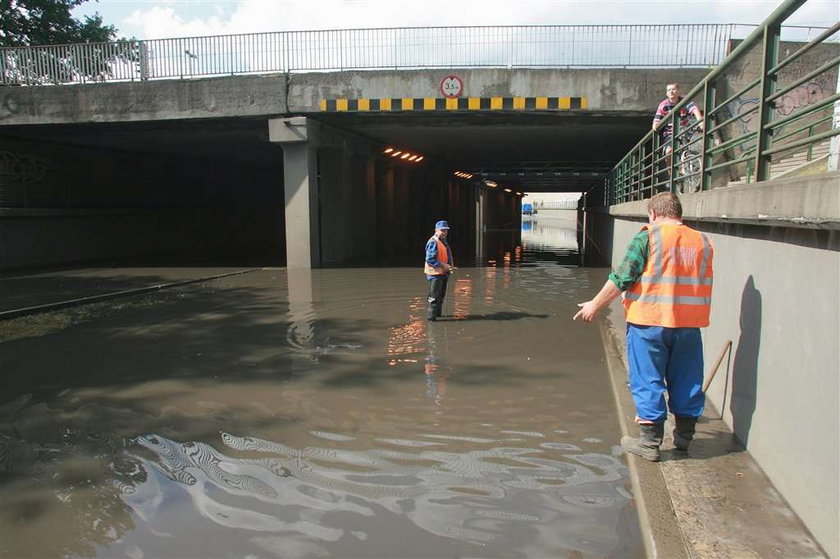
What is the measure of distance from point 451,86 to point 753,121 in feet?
23.0

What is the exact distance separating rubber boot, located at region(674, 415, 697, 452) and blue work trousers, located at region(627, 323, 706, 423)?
0.05 m

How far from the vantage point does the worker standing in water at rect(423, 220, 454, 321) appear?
8.56m

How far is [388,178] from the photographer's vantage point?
24.3 metres

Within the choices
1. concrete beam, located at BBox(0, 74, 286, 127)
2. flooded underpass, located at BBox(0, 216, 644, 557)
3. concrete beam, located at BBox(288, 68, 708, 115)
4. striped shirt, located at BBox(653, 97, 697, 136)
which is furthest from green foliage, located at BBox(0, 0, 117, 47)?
striped shirt, located at BBox(653, 97, 697, 136)

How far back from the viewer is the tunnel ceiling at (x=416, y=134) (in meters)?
15.4

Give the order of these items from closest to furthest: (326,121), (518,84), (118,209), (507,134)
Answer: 1. (518,84)
2. (326,121)
3. (507,134)
4. (118,209)

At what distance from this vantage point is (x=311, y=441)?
4332 mm

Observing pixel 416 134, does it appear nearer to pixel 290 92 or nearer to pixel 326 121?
pixel 326 121

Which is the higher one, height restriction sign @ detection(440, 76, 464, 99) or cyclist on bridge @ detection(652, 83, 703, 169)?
height restriction sign @ detection(440, 76, 464, 99)

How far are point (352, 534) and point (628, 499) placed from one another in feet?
5.41

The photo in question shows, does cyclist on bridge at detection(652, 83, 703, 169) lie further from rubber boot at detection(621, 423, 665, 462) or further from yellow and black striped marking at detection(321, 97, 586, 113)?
rubber boot at detection(621, 423, 665, 462)

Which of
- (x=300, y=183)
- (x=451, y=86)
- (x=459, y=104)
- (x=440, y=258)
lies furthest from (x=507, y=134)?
(x=440, y=258)

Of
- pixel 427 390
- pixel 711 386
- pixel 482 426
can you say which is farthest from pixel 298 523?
pixel 711 386

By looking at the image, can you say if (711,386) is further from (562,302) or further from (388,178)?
(388,178)
